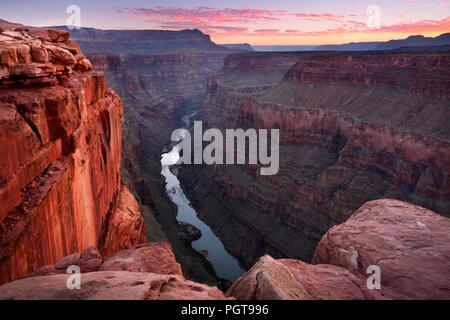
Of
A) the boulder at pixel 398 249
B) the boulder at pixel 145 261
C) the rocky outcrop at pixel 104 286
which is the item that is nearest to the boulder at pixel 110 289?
the rocky outcrop at pixel 104 286

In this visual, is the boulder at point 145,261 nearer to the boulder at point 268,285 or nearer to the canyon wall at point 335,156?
the boulder at point 268,285

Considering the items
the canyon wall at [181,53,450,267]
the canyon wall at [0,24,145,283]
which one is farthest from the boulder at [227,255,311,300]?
the canyon wall at [181,53,450,267]

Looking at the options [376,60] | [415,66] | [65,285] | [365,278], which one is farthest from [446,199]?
[65,285]

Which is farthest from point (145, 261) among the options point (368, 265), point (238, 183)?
point (238, 183)

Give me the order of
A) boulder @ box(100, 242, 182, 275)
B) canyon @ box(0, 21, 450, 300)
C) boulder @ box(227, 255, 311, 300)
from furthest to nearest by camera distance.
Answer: boulder @ box(100, 242, 182, 275) < canyon @ box(0, 21, 450, 300) < boulder @ box(227, 255, 311, 300)

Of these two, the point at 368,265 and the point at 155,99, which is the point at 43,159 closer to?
the point at 368,265

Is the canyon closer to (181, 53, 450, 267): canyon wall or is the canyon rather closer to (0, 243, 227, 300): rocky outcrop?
(0, 243, 227, 300): rocky outcrop
